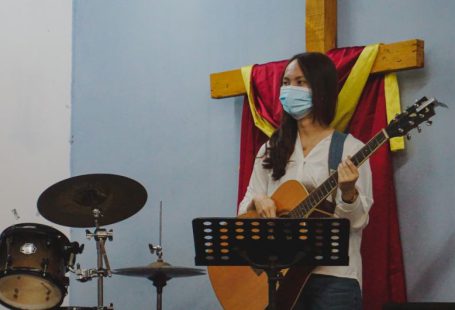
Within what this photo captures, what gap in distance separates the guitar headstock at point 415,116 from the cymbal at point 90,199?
1.33 metres

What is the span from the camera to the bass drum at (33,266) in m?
4.18

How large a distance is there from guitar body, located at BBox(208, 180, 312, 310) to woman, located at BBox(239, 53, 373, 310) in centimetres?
6

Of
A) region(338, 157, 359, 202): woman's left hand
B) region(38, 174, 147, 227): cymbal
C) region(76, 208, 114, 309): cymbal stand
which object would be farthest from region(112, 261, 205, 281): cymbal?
region(338, 157, 359, 202): woman's left hand

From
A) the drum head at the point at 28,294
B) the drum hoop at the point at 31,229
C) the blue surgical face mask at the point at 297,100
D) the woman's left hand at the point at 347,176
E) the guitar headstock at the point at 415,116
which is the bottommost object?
the drum head at the point at 28,294

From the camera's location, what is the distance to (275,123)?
4461mm

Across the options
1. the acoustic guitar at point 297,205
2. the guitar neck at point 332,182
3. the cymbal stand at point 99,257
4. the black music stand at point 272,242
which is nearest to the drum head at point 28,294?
the cymbal stand at point 99,257

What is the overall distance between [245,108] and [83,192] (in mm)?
991

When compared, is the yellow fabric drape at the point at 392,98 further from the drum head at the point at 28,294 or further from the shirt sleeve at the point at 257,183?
the drum head at the point at 28,294

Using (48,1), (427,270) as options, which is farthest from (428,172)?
(48,1)

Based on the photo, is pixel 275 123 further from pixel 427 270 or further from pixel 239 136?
pixel 427 270

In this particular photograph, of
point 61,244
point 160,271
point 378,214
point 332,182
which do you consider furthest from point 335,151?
point 61,244

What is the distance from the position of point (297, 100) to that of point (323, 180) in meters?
0.40

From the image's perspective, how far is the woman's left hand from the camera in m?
3.56

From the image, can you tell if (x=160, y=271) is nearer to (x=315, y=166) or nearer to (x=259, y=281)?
(x=259, y=281)
